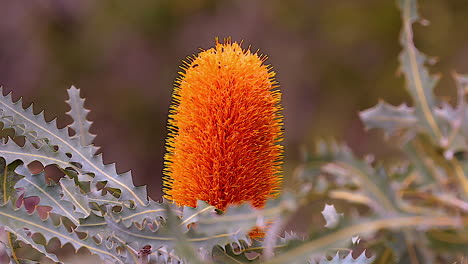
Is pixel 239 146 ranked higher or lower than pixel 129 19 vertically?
lower

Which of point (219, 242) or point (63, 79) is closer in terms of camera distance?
point (219, 242)

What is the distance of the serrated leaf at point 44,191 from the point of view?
0.53 meters

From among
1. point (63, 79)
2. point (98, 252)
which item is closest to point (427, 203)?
point (98, 252)

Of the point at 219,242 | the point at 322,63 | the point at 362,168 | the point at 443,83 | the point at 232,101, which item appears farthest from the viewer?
the point at 322,63

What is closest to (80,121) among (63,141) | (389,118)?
(63,141)

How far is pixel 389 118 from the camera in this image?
0.33 metres

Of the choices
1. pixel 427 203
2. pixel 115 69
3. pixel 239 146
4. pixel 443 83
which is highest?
pixel 115 69

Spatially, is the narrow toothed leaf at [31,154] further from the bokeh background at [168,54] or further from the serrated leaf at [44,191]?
the bokeh background at [168,54]

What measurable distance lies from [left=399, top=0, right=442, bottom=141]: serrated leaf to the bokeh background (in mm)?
2560

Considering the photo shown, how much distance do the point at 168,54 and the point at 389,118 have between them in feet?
9.62

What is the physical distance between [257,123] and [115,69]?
274 cm

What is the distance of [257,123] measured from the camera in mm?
571

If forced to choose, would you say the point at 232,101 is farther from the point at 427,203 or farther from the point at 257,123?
the point at 427,203

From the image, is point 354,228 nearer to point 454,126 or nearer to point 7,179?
point 454,126
